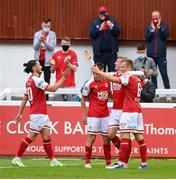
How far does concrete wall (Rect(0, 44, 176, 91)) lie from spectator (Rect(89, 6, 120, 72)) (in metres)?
1.27

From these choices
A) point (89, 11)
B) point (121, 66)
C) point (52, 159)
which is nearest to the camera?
point (121, 66)

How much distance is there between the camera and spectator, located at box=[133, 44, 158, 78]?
82.9ft

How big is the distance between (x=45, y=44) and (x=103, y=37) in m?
1.57

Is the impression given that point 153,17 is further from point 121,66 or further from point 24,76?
point 121,66

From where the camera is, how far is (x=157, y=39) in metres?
27.0

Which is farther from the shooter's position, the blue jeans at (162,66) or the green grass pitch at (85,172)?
the blue jeans at (162,66)

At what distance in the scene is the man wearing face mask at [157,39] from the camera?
2683 cm

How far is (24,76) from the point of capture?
95.1ft

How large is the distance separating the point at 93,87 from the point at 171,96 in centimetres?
499

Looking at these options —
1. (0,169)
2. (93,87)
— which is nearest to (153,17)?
(93,87)

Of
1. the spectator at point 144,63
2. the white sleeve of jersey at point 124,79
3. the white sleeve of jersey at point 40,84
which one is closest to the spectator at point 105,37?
the spectator at point 144,63

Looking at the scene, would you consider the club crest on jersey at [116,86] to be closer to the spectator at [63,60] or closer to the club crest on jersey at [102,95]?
the club crest on jersey at [102,95]

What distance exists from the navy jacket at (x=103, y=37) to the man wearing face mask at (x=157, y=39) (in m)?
0.89

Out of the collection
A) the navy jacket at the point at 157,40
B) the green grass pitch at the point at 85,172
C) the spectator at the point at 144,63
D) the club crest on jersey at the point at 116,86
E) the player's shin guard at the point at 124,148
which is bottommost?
the green grass pitch at the point at 85,172
